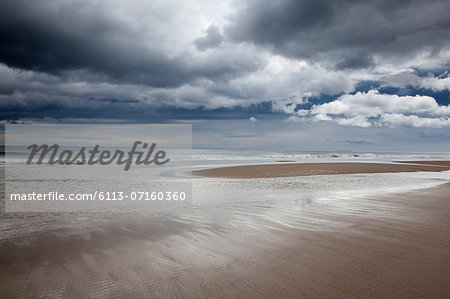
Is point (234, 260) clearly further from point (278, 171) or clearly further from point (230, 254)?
point (278, 171)

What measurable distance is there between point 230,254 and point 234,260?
0.31m

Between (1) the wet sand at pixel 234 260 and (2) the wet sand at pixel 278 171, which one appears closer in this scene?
(1) the wet sand at pixel 234 260

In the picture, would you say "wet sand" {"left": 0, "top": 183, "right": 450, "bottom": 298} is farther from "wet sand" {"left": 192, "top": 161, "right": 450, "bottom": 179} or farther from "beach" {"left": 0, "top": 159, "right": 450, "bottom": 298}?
"wet sand" {"left": 192, "top": 161, "right": 450, "bottom": 179}

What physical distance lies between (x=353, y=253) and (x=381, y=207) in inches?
217

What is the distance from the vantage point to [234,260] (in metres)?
4.75

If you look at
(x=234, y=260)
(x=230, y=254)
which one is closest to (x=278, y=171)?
(x=230, y=254)

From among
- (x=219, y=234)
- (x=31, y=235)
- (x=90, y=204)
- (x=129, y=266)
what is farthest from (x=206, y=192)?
(x=129, y=266)

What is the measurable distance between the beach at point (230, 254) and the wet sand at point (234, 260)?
19 mm

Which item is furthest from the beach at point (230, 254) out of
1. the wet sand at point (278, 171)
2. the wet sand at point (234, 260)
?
the wet sand at point (278, 171)

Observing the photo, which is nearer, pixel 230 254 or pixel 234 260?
pixel 234 260

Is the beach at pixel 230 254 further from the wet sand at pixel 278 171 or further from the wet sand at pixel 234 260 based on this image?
the wet sand at pixel 278 171

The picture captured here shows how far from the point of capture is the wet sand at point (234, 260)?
3.74 metres

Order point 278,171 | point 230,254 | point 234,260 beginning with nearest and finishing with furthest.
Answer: point 234,260, point 230,254, point 278,171

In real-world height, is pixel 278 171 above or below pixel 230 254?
above
